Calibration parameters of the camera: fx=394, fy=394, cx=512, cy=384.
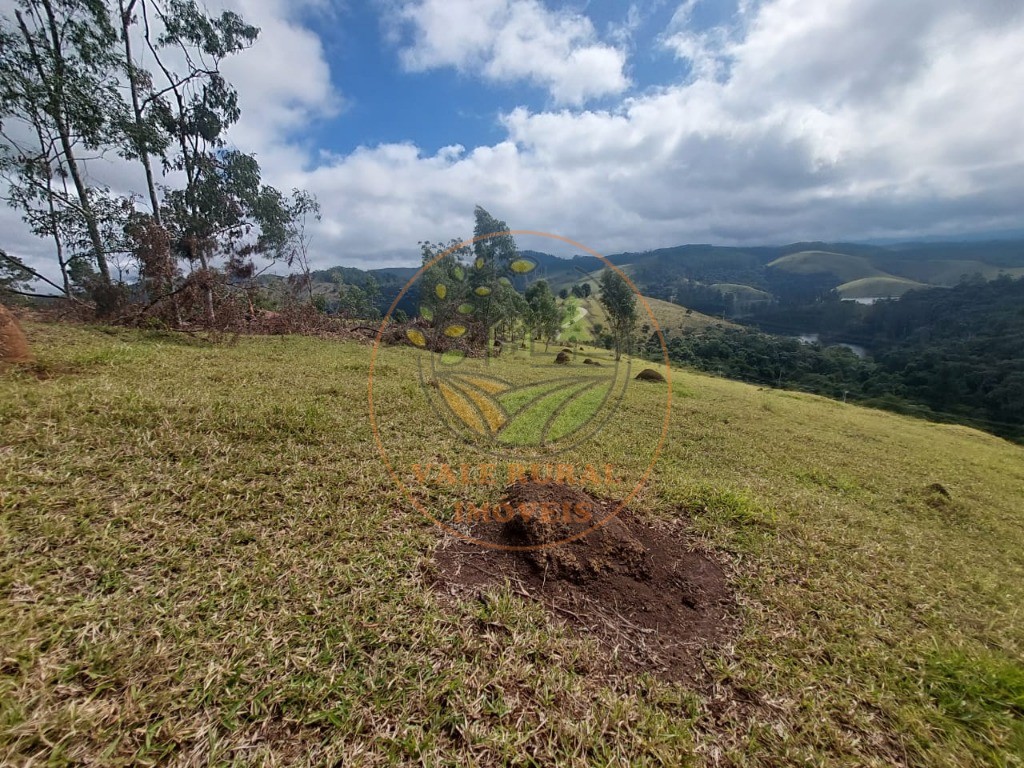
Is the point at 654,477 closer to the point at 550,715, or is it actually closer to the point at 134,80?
the point at 550,715

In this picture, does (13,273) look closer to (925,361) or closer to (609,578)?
(609,578)

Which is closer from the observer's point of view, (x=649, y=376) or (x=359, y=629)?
(x=359, y=629)

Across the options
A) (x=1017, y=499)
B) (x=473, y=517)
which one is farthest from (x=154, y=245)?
(x=1017, y=499)

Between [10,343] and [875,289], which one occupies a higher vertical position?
[10,343]

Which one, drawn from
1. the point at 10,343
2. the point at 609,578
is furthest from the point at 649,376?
the point at 10,343

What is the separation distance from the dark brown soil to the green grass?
13cm

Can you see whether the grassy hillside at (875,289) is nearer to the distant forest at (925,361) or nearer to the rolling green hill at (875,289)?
the rolling green hill at (875,289)

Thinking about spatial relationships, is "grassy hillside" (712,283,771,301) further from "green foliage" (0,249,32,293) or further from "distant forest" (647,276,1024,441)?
"green foliage" (0,249,32,293)

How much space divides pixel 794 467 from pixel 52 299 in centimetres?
1713

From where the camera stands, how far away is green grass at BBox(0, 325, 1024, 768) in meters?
1.67

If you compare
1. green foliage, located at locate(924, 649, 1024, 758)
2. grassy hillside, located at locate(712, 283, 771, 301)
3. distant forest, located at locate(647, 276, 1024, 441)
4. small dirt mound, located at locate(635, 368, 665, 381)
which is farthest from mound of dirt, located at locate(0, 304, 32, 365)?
grassy hillside, located at locate(712, 283, 771, 301)

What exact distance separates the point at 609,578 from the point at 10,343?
→ 700 cm

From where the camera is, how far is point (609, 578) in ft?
8.80

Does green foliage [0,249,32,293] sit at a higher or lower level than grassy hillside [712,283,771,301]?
higher
